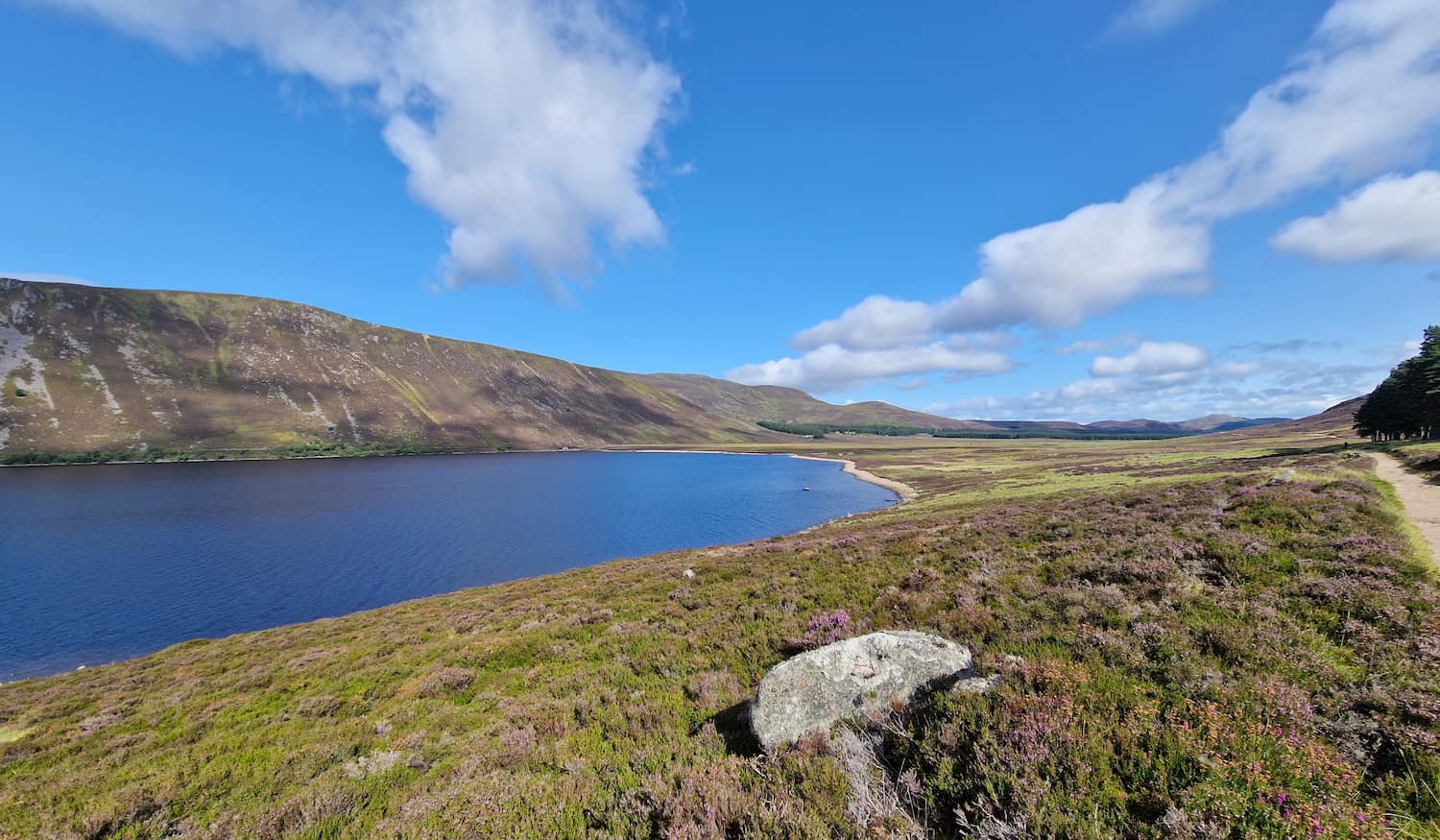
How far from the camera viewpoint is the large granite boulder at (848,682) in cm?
818

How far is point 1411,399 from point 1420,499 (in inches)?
2941

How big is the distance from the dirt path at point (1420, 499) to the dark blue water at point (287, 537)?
46.5 metres

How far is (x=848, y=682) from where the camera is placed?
8711 mm

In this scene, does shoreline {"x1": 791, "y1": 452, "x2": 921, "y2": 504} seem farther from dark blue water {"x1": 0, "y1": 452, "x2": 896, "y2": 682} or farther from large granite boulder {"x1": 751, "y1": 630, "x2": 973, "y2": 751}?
large granite boulder {"x1": 751, "y1": 630, "x2": 973, "y2": 751}

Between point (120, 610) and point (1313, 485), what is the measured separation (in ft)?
222

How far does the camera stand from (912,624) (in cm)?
1191

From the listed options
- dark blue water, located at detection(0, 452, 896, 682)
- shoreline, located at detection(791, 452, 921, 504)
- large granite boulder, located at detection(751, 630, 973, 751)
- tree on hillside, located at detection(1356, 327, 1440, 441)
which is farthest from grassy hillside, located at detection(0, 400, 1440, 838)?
tree on hillside, located at detection(1356, 327, 1440, 441)

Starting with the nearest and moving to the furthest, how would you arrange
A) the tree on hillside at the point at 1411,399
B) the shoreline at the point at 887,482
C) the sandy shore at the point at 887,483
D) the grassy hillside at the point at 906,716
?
1. the grassy hillside at the point at 906,716
2. the tree on hillside at the point at 1411,399
3. the shoreline at the point at 887,482
4. the sandy shore at the point at 887,483

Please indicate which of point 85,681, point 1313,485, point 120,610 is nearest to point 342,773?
point 85,681

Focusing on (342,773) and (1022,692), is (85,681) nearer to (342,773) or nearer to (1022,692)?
(342,773)

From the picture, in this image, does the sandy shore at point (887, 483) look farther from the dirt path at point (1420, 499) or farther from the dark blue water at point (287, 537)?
the dirt path at point (1420, 499)

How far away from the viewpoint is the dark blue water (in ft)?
113

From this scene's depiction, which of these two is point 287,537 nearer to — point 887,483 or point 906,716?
point 906,716

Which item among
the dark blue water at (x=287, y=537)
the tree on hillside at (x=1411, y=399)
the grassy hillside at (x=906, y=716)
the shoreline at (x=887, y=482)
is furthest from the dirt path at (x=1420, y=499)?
the dark blue water at (x=287, y=537)
